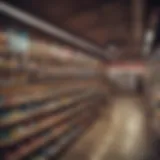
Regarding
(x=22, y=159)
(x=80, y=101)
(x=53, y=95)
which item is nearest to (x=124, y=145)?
(x=80, y=101)

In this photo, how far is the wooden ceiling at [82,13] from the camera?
3355mm

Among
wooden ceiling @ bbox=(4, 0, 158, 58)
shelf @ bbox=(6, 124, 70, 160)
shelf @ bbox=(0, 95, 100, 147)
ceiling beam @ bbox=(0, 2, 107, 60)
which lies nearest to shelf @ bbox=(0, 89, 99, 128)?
shelf @ bbox=(0, 95, 100, 147)

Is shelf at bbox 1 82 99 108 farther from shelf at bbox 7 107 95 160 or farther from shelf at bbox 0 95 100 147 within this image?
shelf at bbox 7 107 95 160

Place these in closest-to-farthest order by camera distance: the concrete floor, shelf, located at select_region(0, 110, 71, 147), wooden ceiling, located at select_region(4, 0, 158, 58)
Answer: shelf, located at select_region(0, 110, 71, 147), wooden ceiling, located at select_region(4, 0, 158, 58), the concrete floor

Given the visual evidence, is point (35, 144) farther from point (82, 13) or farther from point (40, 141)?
point (82, 13)

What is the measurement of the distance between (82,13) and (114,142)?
273cm

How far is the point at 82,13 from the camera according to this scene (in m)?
4.08

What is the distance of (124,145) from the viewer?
16.2ft

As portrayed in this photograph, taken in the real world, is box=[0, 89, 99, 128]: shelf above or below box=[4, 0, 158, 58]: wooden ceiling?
below

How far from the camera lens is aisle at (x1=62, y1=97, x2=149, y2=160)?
430 centimetres

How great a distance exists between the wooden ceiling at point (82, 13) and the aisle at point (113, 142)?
2.35 meters

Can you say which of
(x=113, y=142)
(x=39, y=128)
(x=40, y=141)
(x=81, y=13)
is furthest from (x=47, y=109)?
(x=113, y=142)

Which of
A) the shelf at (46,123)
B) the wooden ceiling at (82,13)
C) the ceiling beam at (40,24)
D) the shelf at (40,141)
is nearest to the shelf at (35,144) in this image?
the shelf at (40,141)

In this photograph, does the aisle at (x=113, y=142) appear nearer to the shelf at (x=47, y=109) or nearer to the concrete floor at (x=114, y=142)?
the concrete floor at (x=114, y=142)
